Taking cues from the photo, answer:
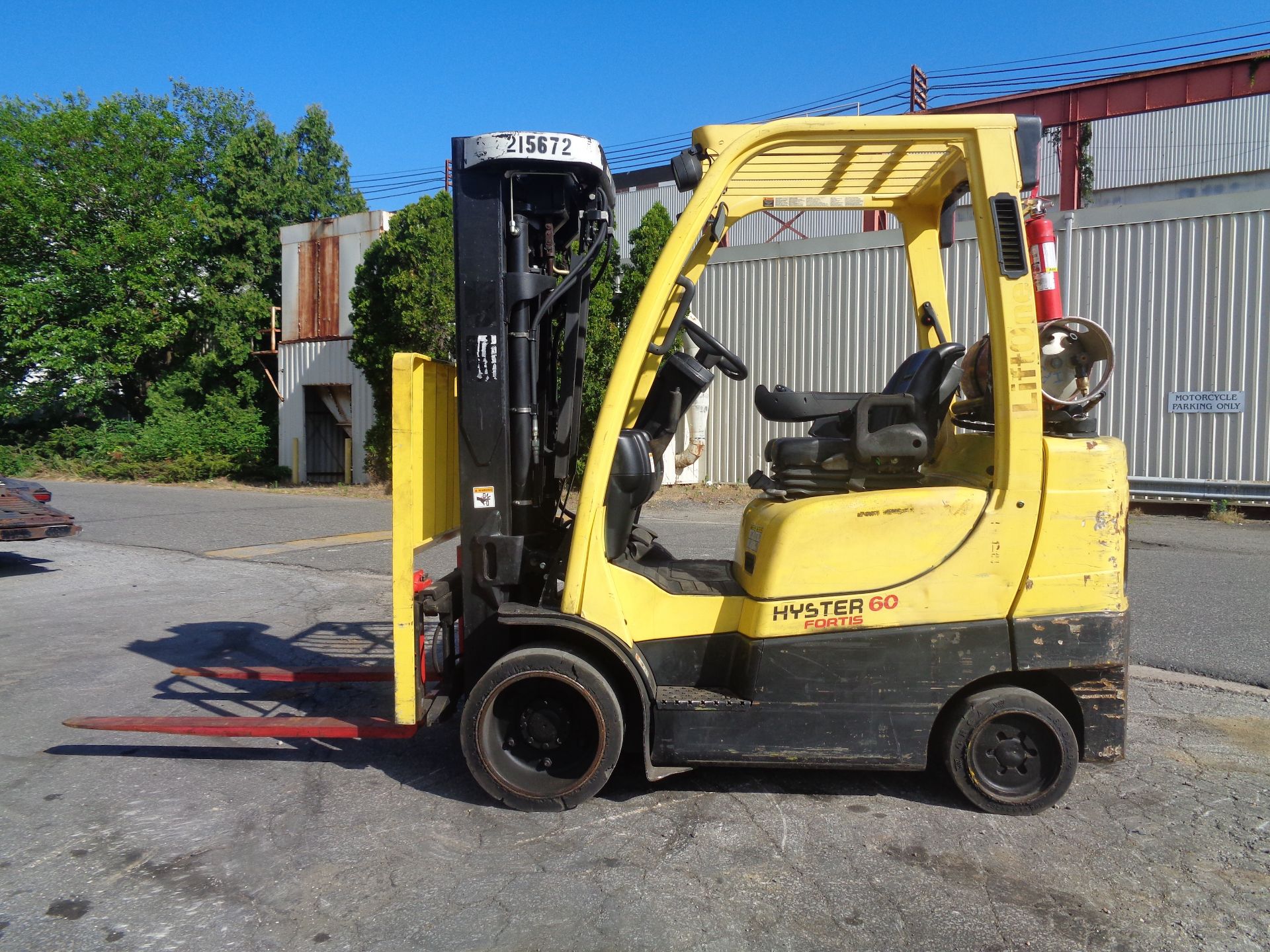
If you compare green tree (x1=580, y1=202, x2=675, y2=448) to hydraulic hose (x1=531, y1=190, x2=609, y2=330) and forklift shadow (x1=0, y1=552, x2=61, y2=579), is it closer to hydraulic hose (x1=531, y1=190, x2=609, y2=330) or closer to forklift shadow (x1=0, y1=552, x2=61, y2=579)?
forklift shadow (x1=0, y1=552, x2=61, y2=579)

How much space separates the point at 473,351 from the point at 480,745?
69.9 inches

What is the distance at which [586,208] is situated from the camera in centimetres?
446

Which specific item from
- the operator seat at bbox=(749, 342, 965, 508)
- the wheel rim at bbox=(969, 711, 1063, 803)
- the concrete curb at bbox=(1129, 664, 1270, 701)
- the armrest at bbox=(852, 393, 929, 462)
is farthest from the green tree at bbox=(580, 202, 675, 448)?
the wheel rim at bbox=(969, 711, 1063, 803)

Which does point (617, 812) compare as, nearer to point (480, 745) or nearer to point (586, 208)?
point (480, 745)

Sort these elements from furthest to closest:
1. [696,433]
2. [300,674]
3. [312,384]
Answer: [312,384] < [696,433] < [300,674]

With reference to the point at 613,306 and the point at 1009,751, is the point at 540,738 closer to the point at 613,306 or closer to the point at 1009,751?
the point at 1009,751

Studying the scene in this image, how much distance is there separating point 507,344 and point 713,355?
0.99m

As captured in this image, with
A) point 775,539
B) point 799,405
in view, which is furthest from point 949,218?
point 775,539

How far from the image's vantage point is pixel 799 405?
13.7 ft

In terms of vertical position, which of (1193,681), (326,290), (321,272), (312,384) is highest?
(321,272)

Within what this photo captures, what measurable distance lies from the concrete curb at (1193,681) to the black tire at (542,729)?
403cm

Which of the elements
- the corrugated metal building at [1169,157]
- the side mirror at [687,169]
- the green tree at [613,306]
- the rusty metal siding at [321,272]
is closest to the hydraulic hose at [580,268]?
the side mirror at [687,169]

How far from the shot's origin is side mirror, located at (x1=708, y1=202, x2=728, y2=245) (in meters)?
3.86

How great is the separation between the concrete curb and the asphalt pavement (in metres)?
0.08
